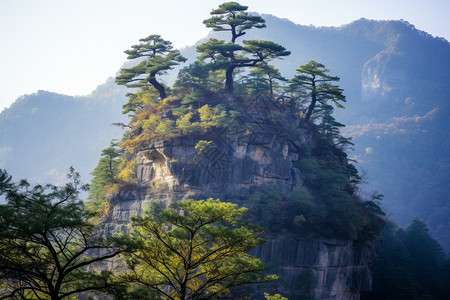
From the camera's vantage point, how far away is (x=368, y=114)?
5074 inches

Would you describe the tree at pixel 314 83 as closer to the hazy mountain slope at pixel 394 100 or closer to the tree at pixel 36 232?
the tree at pixel 36 232

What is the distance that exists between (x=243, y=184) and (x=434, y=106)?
10438cm

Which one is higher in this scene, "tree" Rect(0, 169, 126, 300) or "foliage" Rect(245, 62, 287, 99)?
"foliage" Rect(245, 62, 287, 99)

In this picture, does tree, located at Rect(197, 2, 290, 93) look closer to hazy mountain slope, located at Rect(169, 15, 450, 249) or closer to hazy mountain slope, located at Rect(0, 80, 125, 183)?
hazy mountain slope, located at Rect(169, 15, 450, 249)

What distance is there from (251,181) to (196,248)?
56.1ft

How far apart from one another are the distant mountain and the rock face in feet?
211

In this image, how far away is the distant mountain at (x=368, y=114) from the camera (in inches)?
4104

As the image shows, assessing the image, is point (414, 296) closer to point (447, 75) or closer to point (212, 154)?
point (212, 154)

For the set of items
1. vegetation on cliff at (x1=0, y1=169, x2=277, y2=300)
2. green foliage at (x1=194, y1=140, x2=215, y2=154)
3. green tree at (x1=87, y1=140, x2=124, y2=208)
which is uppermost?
green foliage at (x1=194, y1=140, x2=215, y2=154)

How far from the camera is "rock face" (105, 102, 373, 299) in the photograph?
31812mm

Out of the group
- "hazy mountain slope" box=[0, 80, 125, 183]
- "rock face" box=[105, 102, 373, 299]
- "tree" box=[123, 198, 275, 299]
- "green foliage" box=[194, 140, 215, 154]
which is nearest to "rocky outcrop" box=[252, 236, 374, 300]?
"rock face" box=[105, 102, 373, 299]

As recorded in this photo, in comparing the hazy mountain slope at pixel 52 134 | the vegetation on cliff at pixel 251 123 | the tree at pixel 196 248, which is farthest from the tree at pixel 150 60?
the hazy mountain slope at pixel 52 134

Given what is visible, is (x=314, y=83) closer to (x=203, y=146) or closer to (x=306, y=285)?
(x=203, y=146)

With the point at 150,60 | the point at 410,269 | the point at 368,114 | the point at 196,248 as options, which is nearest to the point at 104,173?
the point at 150,60
